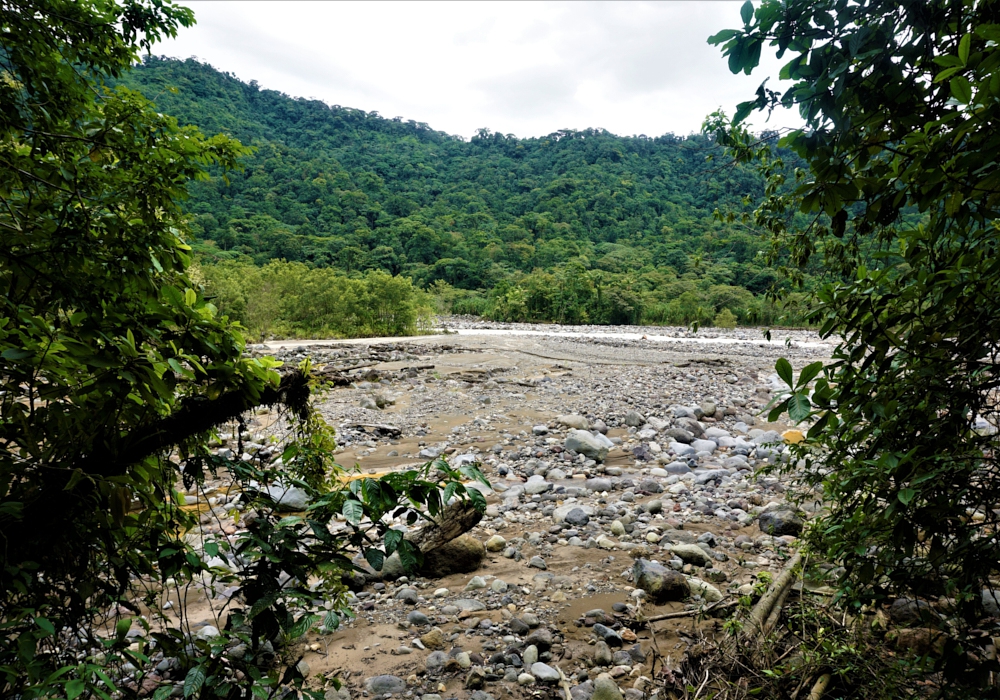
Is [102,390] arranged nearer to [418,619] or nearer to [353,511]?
[353,511]

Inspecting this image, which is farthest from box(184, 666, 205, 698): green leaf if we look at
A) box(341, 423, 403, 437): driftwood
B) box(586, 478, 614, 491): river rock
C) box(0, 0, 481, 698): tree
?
box(341, 423, 403, 437): driftwood

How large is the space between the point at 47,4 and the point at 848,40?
2.29 meters

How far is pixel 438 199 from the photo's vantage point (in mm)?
56750

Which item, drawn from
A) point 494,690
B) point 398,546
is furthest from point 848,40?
point 494,690

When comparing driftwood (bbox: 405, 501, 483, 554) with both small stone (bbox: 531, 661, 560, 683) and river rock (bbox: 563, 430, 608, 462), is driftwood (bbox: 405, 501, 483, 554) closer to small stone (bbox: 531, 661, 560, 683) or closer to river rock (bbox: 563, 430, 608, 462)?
small stone (bbox: 531, 661, 560, 683)

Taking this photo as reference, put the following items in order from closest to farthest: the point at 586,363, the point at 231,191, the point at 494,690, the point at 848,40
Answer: the point at 848,40 → the point at 494,690 → the point at 586,363 → the point at 231,191

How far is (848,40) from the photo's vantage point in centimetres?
127

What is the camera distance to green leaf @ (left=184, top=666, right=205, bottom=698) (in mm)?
1324

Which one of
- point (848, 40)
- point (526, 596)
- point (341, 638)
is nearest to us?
point (848, 40)

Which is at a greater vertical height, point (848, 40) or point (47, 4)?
point (47, 4)

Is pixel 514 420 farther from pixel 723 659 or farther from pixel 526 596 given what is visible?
pixel 723 659

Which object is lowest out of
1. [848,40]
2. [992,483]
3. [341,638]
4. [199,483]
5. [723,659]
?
[341,638]

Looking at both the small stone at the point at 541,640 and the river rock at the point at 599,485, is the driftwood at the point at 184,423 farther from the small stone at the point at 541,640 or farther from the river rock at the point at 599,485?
the river rock at the point at 599,485

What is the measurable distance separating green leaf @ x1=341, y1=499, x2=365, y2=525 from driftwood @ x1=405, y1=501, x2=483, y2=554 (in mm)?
2253
